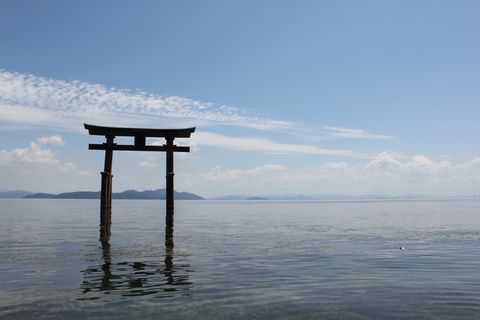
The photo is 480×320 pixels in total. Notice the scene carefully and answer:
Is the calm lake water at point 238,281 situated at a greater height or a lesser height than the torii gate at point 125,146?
lesser

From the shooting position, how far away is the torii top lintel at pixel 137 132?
27688mm

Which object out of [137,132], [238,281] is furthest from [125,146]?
[238,281]

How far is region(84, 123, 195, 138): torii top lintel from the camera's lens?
27.7 m

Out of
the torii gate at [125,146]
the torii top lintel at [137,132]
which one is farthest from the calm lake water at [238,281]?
the torii top lintel at [137,132]

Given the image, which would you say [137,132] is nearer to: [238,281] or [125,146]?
[125,146]

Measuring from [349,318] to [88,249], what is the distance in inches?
500

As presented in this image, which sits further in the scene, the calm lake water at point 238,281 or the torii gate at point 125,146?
the torii gate at point 125,146

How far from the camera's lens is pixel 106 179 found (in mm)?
28078

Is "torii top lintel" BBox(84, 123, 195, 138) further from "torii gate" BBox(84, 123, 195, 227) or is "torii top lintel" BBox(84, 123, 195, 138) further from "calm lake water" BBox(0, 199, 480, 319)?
"calm lake water" BBox(0, 199, 480, 319)

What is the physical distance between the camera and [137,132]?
28.4 metres

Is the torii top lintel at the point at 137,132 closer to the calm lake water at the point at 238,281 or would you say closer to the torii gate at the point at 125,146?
the torii gate at the point at 125,146

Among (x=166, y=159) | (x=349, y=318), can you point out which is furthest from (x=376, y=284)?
(x=166, y=159)

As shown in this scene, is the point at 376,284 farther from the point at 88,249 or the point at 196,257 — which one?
the point at 88,249

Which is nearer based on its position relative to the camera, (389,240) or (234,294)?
(234,294)
